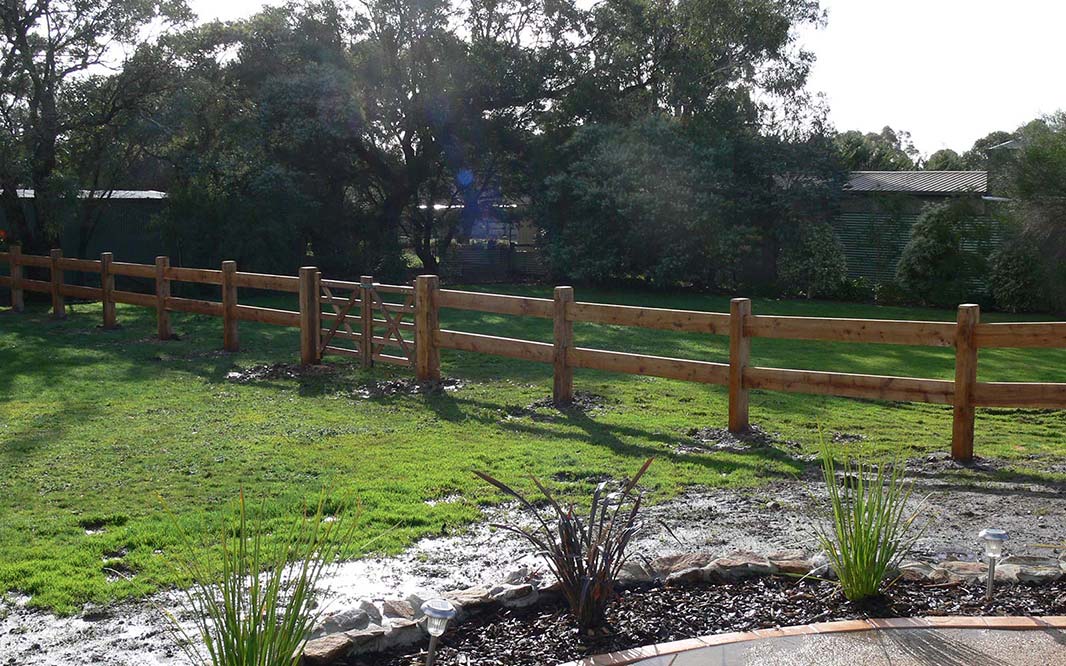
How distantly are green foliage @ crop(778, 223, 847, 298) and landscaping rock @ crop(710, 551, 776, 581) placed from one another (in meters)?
19.7

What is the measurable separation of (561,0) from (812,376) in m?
19.4

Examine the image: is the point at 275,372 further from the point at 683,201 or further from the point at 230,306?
the point at 683,201

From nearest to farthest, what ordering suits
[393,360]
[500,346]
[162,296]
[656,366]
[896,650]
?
1. [896,650]
2. [656,366]
3. [500,346]
4. [393,360]
5. [162,296]

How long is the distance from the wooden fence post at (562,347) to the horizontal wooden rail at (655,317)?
0.24ft

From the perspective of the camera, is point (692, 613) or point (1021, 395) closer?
point (692, 613)

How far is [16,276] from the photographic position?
18.0 metres

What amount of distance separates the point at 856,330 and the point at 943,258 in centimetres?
1566

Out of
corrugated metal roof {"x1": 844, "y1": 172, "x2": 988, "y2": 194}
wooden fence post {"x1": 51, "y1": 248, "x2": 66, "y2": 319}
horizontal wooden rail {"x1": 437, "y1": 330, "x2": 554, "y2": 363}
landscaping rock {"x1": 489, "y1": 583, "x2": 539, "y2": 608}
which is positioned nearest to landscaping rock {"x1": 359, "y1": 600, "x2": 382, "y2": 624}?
landscaping rock {"x1": 489, "y1": 583, "x2": 539, "y2": 608}

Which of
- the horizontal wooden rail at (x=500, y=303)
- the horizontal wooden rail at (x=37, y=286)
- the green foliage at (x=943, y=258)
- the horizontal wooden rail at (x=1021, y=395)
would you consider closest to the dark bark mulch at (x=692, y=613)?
the horizontal wooden rail at (x=1021, y=395)

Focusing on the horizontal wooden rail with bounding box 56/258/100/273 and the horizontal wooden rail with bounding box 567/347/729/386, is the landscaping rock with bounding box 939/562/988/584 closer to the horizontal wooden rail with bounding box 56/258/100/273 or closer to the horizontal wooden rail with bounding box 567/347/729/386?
the horizontal wooden rail with bounding box 567/347/729/386

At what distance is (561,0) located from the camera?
25.2 m

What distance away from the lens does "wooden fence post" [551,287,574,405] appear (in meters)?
9.49

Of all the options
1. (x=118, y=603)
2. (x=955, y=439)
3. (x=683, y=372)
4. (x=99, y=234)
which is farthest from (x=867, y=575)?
(x=99, y=234)

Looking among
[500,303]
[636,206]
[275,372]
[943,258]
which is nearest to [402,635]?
[500,303]
